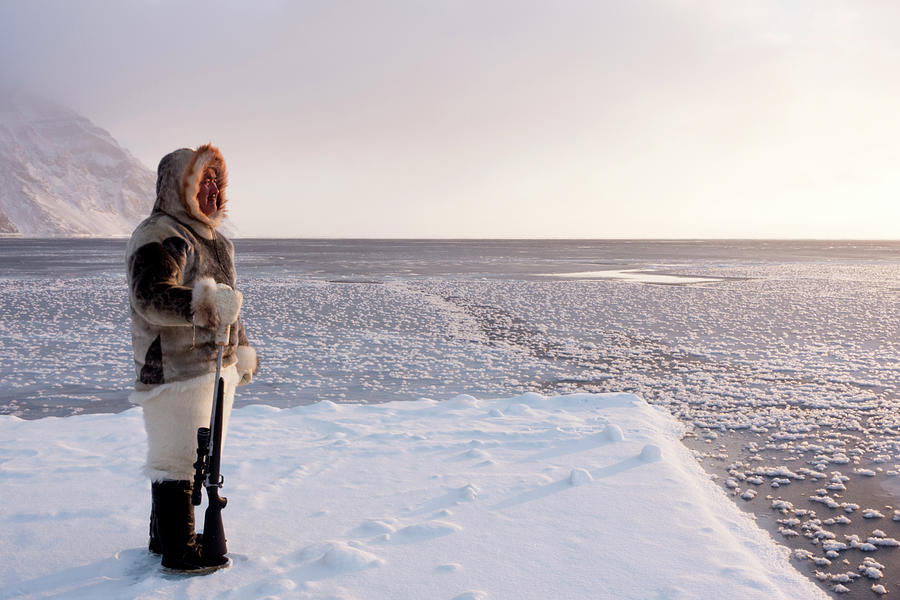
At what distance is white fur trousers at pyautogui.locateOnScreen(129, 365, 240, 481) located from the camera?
235 cm

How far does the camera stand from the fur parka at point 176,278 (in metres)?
2.17

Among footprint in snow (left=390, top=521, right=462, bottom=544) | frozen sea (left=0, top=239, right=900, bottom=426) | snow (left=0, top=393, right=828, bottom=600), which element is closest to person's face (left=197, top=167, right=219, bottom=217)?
snow (left=0, top=393, right=828, bottom=600)

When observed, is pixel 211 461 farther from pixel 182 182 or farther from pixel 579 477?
pixel 579 477

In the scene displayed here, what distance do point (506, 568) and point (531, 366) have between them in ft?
18.5

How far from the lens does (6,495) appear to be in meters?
3.20

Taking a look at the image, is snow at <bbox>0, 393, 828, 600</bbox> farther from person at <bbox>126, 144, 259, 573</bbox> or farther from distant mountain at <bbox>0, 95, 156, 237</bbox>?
distant mountain at <bbox>0, 95, 156, 237</bbox>

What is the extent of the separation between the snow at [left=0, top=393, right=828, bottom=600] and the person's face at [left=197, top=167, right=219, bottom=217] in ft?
4.77

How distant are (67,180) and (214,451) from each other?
176548 millimetres

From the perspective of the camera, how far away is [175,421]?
2.38 meters

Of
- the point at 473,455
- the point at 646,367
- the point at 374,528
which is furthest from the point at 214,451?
the point at 646,367

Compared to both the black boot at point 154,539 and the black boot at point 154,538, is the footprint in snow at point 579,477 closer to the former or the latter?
the black boot at point 154,538

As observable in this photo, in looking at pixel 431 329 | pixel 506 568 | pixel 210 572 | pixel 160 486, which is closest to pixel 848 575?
pixel 506 568

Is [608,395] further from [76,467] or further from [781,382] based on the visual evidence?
[76,467]

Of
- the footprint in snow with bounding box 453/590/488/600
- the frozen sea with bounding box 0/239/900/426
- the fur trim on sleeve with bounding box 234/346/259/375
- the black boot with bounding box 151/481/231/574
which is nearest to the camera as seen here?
the footprint in snow with bounding box 453/590/488/600
